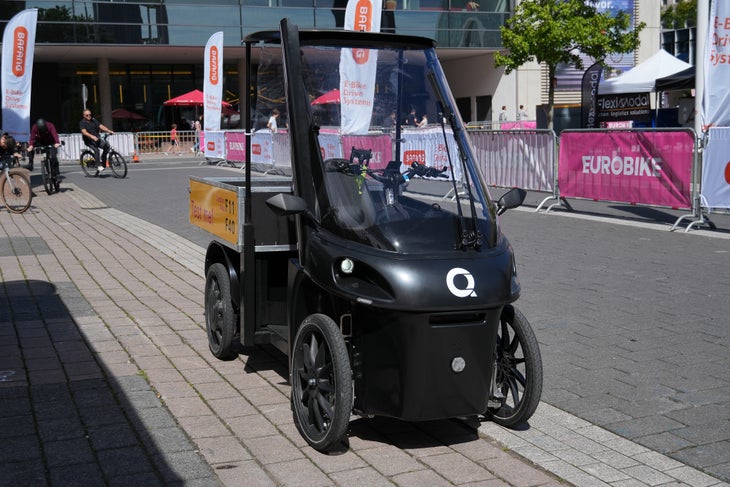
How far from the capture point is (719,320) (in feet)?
22.4

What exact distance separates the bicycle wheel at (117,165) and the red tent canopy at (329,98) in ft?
64.4

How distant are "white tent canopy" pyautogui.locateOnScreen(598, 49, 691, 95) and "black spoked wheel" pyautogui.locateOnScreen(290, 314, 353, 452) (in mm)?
25701

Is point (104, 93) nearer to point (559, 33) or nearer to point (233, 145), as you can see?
point (233, 145)

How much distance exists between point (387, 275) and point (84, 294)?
16.1ft

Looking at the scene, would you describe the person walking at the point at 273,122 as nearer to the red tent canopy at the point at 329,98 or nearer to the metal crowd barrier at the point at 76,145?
the red tent canopy at the point at 329,98

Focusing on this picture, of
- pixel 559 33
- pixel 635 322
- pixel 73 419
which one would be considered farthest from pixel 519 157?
pixel 559 33

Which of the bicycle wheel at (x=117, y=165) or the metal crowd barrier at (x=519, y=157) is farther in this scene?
the bicycle wheel at (x=117, y=165)

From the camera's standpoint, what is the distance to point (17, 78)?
1844 centimetres

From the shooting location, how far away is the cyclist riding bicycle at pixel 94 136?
22531 mm

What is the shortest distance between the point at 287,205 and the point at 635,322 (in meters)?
3.43

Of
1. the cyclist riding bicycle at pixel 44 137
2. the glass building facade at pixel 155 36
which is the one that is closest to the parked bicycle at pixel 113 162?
the cyclist riding bicycle at pixel 44 137

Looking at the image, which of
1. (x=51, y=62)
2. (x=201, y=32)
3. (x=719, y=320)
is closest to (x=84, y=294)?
(x=719, y=320)

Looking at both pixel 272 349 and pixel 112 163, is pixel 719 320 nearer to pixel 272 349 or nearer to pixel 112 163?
pixel 272 349

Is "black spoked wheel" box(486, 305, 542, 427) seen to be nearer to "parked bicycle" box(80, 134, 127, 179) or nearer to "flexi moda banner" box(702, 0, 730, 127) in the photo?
"flexi moda banner" box(702, 0, 730, 127)
